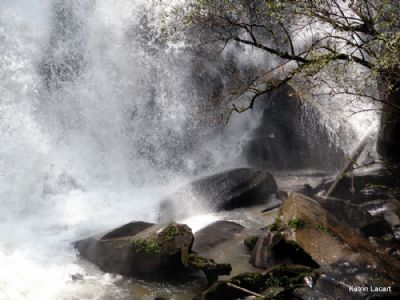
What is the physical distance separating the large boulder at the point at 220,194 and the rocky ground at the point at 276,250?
0.12 metres

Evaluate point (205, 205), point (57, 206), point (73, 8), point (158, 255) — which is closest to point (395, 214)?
point (205, 205)

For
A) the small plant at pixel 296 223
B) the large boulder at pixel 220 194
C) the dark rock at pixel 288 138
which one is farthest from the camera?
the dark rock at pixel 288 138

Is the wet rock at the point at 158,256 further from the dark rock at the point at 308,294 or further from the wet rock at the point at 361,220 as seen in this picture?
the wet rock at the point at 361,220

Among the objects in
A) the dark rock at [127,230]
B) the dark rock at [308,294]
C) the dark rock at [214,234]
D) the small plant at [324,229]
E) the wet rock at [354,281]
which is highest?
the dark rock at [127,230]

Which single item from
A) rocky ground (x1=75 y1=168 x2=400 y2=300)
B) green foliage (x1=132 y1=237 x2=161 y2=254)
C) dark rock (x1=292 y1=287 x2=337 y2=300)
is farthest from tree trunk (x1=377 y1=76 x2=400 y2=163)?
green foliage (x1=132 y1=237 x2=161 y2=254)

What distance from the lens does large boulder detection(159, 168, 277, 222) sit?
1353cm

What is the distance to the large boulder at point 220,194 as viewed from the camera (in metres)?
13.5

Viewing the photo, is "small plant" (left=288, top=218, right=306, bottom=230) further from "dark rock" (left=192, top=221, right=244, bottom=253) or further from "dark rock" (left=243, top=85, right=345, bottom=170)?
"dark rock" (left=243, top=85, right=345, bottom=170)

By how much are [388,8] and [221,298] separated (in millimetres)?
6445

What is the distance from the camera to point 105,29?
1892cm

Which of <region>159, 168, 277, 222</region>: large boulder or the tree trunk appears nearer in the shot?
the tree trunk

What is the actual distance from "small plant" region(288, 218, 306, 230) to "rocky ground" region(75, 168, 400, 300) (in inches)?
0.9

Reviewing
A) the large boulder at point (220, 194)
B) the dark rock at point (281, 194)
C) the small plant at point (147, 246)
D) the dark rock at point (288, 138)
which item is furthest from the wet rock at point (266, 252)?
the dark rock at point (288, 138)

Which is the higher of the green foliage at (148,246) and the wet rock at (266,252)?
the green foliage at (148,246)
